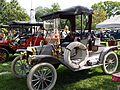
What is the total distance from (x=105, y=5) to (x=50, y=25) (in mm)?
77853

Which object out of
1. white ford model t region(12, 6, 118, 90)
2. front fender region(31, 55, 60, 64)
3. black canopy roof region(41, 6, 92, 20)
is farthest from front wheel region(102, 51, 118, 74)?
front fender region(31, 55, 60, 64)

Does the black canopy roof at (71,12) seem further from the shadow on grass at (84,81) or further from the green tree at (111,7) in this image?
the green tree at (111,7)

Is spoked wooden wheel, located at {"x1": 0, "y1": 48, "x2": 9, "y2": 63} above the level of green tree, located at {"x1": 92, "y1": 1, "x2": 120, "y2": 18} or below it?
below

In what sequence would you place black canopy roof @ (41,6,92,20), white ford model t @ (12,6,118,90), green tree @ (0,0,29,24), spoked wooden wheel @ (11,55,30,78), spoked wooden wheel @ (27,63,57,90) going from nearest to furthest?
spoked wooden wheel @ (27,63,57,90), white ford model t @ (12,6,118,90), black canopy roof @ (41,6,92,20), spoked wooden wheel @ (11,55,30,78), green tree @ (0,0,29,24)

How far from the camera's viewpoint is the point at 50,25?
6.66 m

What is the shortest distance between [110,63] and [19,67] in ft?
9.22

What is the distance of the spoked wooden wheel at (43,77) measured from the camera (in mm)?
5547

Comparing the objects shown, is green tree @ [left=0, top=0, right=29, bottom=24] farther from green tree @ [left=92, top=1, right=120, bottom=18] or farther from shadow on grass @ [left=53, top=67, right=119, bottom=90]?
green tree @ [left=92, top=1, right=120, bottom=18]

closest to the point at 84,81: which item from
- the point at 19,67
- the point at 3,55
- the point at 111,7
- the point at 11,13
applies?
the point at 19,67

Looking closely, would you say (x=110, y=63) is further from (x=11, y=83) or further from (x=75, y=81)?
(x=11, y=83)

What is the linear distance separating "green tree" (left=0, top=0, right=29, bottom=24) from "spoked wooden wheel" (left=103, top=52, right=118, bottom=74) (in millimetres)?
28576

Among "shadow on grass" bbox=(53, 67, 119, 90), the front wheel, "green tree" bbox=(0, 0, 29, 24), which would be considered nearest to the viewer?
"shadow on grass" bbox=(53, 67, 119, 90)

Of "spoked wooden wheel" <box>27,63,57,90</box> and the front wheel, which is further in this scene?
the front wheel

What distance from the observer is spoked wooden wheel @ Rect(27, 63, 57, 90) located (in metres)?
5.55
